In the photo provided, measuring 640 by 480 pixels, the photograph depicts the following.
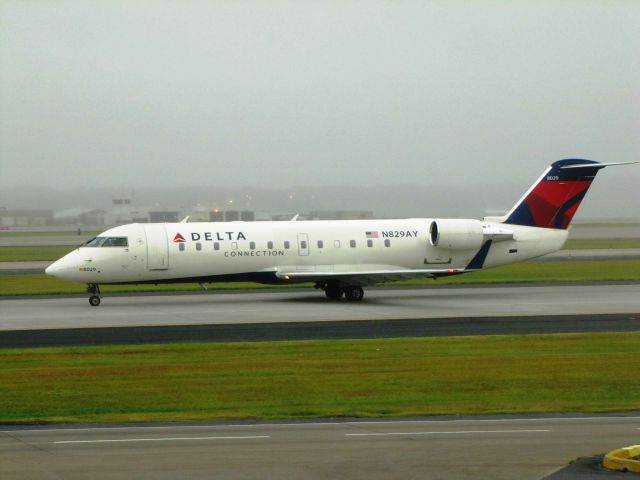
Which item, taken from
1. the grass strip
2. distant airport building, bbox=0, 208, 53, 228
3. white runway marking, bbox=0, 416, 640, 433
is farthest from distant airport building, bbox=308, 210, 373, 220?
white runway marking, bbox=0, 416, 640, 433

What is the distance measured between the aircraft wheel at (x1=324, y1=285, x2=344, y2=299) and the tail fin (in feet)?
29.4

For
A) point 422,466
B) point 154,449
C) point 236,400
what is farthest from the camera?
point 236,400

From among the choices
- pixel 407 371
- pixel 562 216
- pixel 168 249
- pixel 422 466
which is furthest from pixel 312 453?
pixel 562 216

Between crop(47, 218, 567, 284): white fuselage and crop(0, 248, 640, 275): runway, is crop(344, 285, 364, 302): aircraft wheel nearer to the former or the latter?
crop(47, 218, 567, 284): white fuselage

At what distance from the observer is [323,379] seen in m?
22.7

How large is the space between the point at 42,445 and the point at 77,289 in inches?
1374

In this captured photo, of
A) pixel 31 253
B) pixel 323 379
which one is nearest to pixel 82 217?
pixel 31 253

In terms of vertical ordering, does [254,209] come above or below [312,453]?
above

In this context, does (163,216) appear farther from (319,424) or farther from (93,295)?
(319,424)

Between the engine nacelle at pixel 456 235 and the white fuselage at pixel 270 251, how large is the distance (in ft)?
0.75

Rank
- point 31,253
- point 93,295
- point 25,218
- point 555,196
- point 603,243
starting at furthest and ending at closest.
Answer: point 25,218
point 603,243
point 31,253
point 555,196
point 93,295

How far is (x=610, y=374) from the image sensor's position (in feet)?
76.2

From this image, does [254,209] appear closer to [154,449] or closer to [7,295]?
[7,295]

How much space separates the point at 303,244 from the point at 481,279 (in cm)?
1489
